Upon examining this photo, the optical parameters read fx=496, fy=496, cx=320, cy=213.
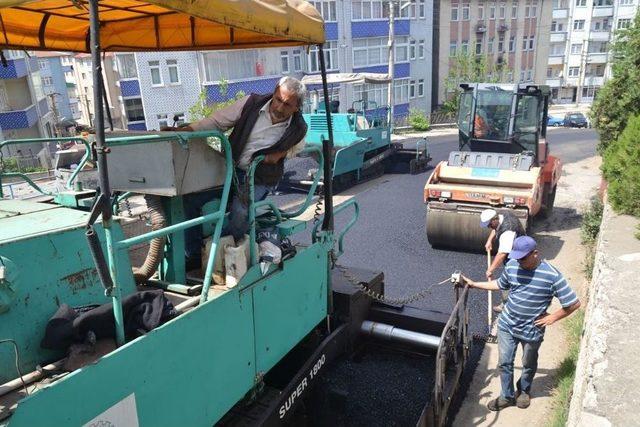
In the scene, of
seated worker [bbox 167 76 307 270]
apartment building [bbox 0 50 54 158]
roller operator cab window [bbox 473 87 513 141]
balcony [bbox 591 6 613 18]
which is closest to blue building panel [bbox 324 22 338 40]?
apartment building [bbox 0 50 54 158]

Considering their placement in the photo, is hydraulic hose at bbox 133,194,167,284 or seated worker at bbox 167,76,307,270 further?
seated worker at bbox 167,76,307,270

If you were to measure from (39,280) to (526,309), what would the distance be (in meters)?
3.72

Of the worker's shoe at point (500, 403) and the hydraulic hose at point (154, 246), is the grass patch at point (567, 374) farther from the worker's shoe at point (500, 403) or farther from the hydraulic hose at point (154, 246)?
the hydraulic hose at point (154, 246)

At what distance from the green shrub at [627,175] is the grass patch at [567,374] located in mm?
1478

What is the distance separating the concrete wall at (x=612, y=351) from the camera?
281cm

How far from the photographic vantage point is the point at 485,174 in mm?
8227

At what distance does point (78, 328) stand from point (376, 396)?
8.14 ft

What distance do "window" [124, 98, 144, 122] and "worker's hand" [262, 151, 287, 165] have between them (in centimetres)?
2708

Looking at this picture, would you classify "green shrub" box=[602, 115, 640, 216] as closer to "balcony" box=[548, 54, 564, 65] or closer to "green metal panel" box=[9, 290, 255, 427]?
"green metal panel" box=[9, 290, 255, 427]

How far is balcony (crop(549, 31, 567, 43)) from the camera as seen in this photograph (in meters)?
50.1

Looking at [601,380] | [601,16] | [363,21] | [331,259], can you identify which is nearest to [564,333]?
[601,380]

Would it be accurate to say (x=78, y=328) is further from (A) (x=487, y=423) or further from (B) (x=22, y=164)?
(B) (x=22, y=164)

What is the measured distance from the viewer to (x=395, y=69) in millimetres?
32969

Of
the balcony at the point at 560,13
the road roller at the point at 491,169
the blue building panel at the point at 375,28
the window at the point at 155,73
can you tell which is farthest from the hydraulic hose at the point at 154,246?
the balcony at the point at 560,13
